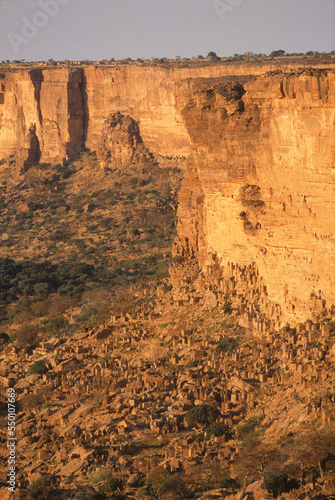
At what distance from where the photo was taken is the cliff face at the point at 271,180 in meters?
21.3

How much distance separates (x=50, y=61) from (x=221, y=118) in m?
56.0

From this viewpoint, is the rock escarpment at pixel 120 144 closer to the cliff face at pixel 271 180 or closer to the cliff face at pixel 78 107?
the cliff face at pixel 78 107

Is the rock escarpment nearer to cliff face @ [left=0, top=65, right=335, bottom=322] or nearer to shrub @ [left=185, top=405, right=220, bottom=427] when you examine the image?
cliff face @ [left=0, top=65, right=335, bottom=322]

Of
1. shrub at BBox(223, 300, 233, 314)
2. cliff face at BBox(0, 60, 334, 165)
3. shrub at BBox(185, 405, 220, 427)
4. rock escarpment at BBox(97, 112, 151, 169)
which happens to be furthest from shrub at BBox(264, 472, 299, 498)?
rock escarpment at BBox(97, 112, 151, 169)

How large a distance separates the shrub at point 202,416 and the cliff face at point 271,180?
10.8 ft

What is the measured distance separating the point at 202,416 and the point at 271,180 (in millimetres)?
6161

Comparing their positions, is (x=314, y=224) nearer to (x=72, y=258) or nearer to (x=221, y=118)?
(x=221, y=118)

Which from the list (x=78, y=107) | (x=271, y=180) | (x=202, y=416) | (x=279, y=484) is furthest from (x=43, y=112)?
(x=279, y=484)

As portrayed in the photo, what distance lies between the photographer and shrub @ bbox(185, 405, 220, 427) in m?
21.0

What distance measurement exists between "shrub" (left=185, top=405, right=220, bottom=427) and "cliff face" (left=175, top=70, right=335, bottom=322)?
3.28 m

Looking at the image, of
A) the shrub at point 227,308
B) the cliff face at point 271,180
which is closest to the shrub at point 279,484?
the cliff face at point 271,180

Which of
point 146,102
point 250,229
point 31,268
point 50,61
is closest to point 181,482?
point 250,229

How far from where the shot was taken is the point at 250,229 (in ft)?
79.2

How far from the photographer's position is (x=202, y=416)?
68.9ft
